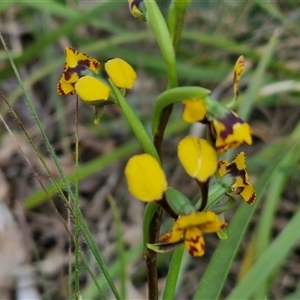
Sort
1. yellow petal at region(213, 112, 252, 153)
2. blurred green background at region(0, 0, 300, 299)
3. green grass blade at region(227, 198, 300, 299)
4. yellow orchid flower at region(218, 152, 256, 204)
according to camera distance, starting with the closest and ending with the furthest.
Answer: yellow petal at region(213, 112, 252, 153), yellow orchid flower at region(218, 152, 256, 204), green grass blade at region(227, 198, 300, 299), blurred green background at region(0, 0, 300, 299)

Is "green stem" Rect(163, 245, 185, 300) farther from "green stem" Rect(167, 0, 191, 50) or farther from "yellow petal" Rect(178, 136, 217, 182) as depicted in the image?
"green stem" Rect(167, 0, 191, 50)

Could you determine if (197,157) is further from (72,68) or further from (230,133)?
(72,68)

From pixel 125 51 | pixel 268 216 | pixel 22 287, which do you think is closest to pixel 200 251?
pixel 268 216

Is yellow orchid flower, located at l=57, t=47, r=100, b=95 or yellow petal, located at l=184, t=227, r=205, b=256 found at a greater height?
yellow orchid flower, located at l=57, t=47, r=100, b=95

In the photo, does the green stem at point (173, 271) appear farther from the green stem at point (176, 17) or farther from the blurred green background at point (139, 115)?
the blurred green background at point (139, 115)

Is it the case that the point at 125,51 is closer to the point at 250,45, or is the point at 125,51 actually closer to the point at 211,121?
the point at 250,45

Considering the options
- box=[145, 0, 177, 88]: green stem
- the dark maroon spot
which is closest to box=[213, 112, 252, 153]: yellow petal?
the dark maroon spot
